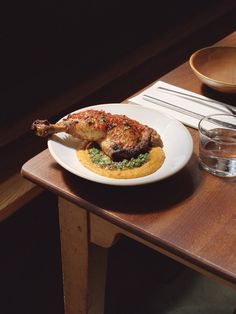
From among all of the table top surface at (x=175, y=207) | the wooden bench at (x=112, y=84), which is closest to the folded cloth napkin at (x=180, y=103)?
the table top surface at (x=175, y=207)

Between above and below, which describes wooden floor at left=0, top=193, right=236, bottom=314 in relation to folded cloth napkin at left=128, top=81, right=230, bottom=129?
below

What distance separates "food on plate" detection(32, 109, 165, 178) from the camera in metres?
1.00

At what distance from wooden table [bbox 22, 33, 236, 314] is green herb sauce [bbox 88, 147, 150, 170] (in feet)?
0.15

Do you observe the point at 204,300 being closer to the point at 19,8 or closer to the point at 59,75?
the point at 59,75

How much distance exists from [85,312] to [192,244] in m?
0.54

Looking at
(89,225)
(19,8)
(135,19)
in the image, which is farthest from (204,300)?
(135,19)

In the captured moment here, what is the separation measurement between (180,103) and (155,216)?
1.56 ft

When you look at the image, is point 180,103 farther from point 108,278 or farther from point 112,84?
point 112,84

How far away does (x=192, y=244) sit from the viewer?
2.83 feet

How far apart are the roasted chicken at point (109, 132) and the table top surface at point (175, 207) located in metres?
0.08

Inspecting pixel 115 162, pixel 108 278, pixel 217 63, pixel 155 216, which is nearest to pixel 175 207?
pixel 155 216

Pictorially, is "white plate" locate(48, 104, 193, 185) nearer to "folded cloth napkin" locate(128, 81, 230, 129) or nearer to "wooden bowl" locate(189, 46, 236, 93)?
"folded cloth napkin" locate(128, 81, 230, 129)

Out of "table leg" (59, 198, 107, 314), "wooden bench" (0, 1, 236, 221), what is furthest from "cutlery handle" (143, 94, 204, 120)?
"wooden bench" (0, 1, 236, 221)

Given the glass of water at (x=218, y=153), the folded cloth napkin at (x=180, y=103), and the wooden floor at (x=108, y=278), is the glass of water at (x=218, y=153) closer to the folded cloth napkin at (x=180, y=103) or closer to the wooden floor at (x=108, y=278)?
the folded cloth napkin at (x=180, y=103)
